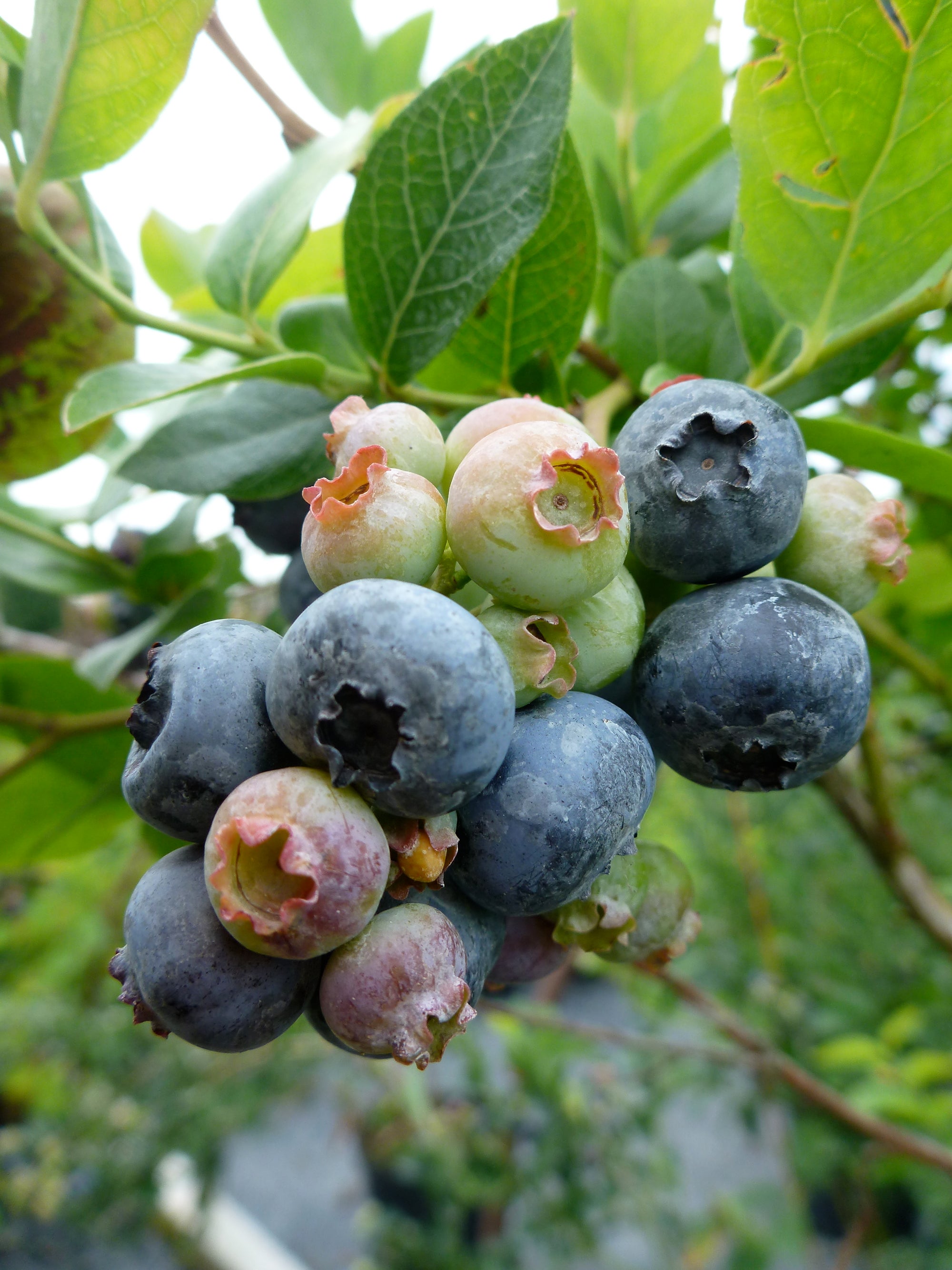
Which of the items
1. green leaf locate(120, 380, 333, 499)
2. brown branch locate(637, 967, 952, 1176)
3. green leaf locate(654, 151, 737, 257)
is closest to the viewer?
green leaf locate(120, 380, 333, 499)

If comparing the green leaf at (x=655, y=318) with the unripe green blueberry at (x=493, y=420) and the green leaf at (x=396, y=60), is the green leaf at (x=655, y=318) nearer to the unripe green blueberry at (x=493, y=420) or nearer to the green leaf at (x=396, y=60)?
the unripe green blueberry at (x=493, y=420)

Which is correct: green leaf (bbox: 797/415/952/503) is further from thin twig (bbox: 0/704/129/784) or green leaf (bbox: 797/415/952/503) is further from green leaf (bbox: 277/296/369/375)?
thin twig (bbox: 0/704/129/784)

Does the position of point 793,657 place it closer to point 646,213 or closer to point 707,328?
point 707,328

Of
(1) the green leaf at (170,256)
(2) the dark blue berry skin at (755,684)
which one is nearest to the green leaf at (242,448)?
(2) the dark blue berry skin at (755,684)

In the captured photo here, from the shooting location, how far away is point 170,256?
3.85ft

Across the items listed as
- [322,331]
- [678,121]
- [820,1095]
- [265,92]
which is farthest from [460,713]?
[820,1095]

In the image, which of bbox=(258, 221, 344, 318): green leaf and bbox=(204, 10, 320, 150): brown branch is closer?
bbox=(204, 10, 320, 150): brown branch

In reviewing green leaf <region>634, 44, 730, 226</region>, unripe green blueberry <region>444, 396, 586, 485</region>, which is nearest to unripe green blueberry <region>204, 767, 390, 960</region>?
unripe green blueberry <region>444, 396, 586, 485</region>

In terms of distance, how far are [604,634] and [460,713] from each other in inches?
5.1

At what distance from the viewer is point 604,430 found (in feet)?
2.06

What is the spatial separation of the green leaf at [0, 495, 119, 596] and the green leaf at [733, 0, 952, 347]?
766 mm

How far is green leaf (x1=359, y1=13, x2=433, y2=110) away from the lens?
1.03 metres

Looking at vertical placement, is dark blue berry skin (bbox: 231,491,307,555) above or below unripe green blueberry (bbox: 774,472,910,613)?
below

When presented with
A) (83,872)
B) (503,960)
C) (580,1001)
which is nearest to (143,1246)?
(83,872)
